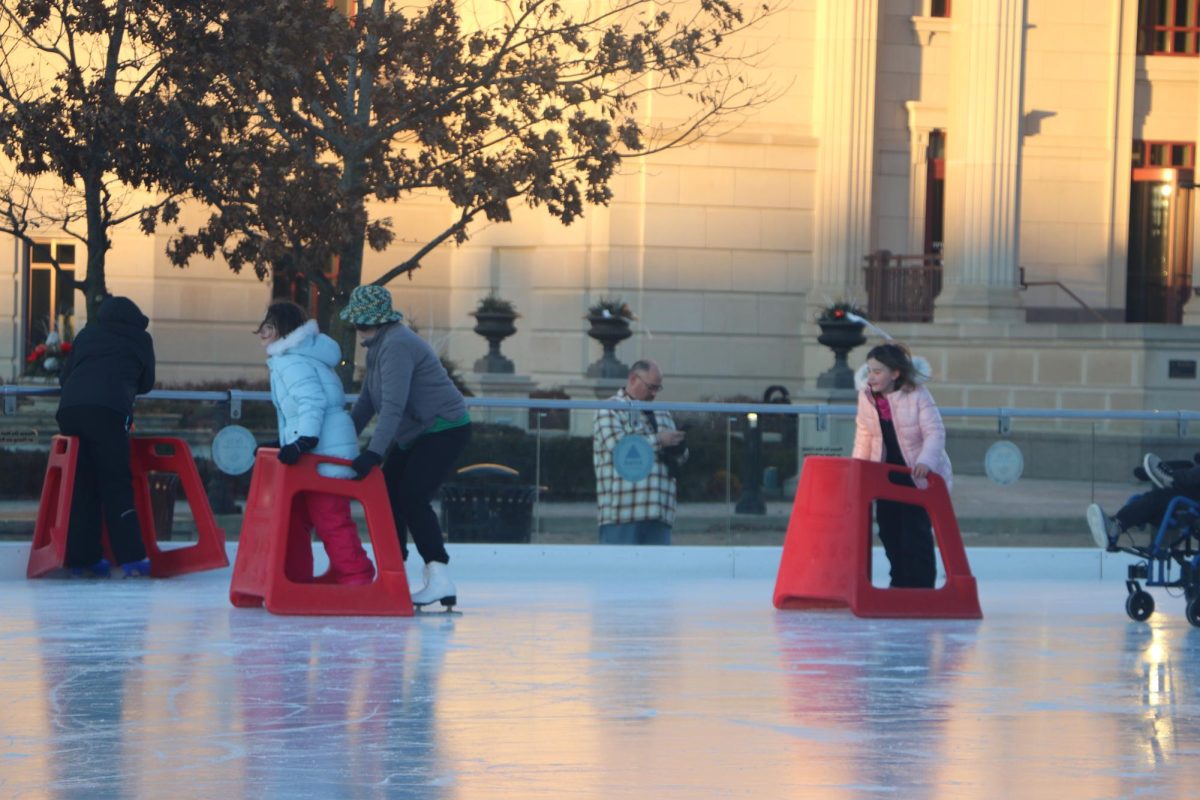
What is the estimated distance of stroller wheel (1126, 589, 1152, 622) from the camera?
40.5 feet

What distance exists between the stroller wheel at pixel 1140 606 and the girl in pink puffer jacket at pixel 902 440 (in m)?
1.19

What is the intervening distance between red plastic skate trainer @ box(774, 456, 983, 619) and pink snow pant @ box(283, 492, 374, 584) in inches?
103

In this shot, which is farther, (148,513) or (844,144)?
(844,144)

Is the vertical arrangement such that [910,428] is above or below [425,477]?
above

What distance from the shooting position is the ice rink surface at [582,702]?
6988mm

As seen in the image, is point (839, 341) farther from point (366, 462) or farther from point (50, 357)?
point (366, 462)

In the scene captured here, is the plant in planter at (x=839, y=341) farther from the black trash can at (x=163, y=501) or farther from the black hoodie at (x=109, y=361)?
the black hoodie at (x=109, y=361)

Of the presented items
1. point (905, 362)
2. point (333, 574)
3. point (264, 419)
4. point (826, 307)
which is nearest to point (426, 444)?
point (333, 574)

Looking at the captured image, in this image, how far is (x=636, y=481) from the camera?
15.0m

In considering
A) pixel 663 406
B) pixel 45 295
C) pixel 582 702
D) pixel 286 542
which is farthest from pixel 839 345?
pixel 582 702

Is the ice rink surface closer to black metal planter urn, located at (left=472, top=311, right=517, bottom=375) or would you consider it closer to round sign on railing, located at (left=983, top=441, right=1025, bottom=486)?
round sign on railing, located at (left=983, top=441, right=1025, bottom=486)

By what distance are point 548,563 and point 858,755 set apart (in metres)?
7.75

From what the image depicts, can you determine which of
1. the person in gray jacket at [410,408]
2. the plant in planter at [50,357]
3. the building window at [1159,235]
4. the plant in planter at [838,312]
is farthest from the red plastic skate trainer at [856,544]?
the building window at [1159,235]

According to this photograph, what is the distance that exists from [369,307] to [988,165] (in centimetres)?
2188
